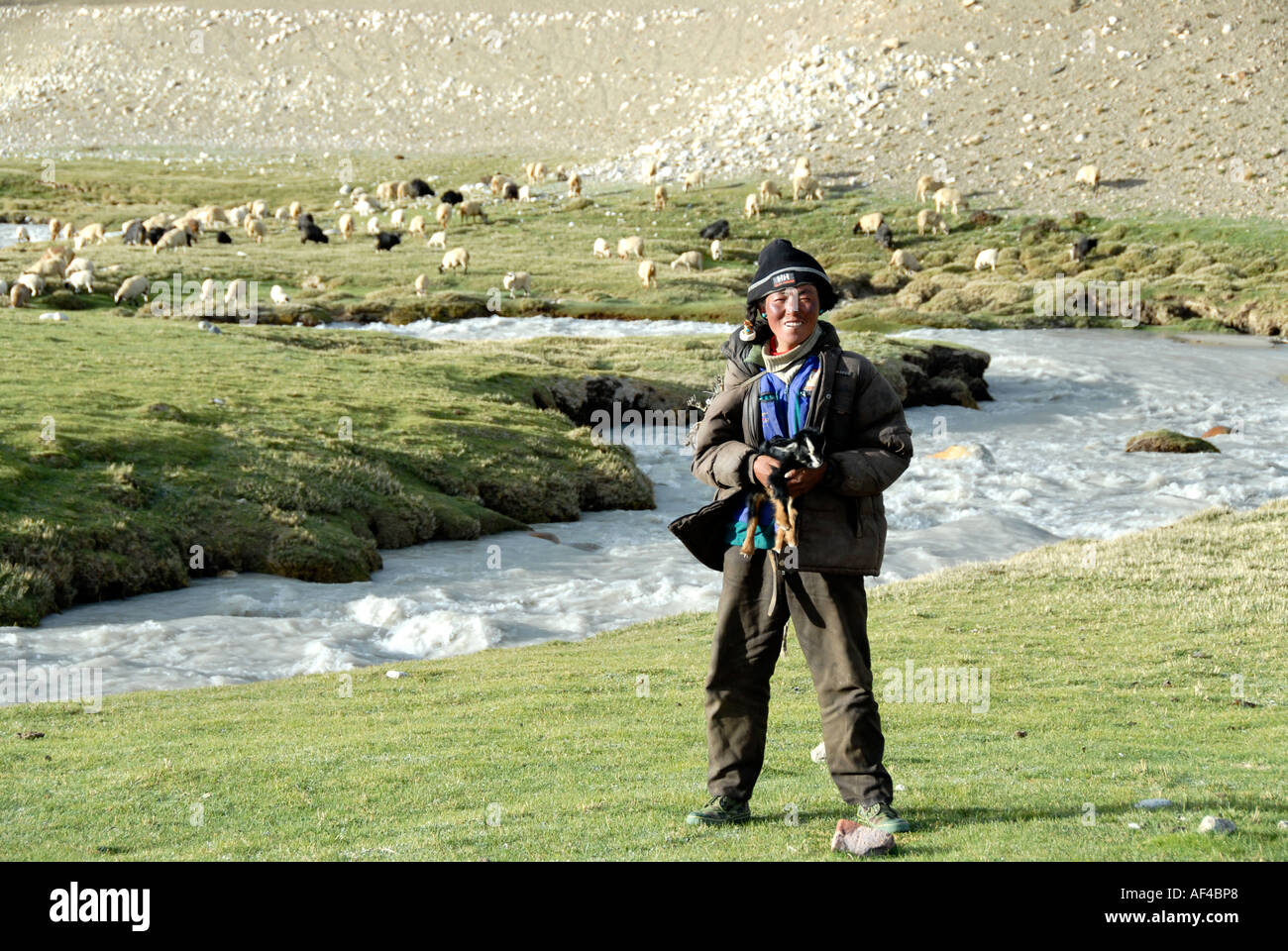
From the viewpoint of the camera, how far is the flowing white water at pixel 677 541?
72.4 feet

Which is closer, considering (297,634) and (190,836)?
(190,836)

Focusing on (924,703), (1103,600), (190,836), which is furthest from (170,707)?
(1103,600)

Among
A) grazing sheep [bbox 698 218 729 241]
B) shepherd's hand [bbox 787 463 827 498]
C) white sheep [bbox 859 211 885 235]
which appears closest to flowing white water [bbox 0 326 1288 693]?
shepherd's hand [bbox 787 463 827 498]

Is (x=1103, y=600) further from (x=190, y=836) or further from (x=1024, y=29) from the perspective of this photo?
(x=1024, y=29)

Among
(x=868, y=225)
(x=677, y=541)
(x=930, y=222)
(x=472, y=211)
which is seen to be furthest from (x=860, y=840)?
(x=472, y=211)

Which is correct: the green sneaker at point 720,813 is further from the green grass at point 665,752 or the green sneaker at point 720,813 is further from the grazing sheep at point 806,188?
the grazing sheep at point 806,188

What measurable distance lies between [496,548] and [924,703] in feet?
52.4

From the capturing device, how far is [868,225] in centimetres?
9100

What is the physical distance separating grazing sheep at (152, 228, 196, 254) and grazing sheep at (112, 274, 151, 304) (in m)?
21.9

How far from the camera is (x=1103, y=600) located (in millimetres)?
23594

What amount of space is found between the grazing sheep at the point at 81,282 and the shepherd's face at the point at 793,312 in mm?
57720

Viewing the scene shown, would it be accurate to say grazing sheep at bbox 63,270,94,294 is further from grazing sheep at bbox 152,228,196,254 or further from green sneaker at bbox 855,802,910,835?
green sneaker at bbox 855,802,910,835

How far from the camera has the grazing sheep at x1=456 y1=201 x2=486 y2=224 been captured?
98.1m

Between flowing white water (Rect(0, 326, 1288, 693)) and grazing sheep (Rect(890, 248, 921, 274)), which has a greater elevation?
grazing sheep (Rect(890, 248, 921, 274))
